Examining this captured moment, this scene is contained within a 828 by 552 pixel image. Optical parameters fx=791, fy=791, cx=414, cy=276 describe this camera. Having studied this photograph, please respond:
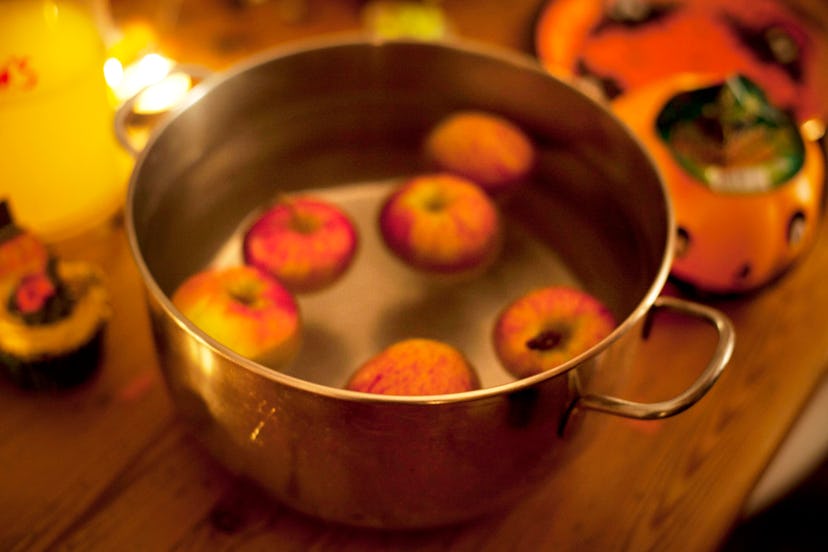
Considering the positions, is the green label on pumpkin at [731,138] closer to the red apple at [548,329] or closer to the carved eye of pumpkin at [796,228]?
the carved eye of pumpkin at [796,228]

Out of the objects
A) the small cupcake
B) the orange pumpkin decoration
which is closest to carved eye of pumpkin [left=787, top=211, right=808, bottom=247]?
the orange pumpkin decoration

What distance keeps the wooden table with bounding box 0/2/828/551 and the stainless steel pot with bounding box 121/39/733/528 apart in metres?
0.05

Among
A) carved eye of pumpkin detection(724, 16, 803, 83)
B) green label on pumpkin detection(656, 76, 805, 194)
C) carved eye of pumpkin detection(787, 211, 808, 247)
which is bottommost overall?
carved eye of pumpkin detection(787, 211, 808, 247)

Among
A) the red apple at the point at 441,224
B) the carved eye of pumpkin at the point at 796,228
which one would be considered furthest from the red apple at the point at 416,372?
the carved eye of pumpkin at the point at 796,228

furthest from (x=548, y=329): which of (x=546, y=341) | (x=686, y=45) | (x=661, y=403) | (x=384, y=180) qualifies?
(x=686, y=45)

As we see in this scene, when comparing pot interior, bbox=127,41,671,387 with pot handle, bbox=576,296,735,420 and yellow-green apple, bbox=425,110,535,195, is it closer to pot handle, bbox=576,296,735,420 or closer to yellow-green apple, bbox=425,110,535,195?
yellow-green apple, bbox=425,110,535,195

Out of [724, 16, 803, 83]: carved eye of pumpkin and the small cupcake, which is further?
[724, 16, 803, 83]: carved eye of pumpkin

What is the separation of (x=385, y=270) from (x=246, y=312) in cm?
18

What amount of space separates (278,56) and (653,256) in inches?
12.8

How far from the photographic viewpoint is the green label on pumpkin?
0.58m

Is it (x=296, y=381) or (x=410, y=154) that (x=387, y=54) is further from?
(x=296, y=381)

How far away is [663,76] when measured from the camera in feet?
2.61

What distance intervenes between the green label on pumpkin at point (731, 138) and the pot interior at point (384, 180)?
0.18 feet

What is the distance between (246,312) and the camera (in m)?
0.51
